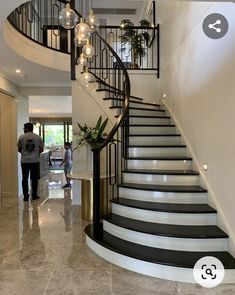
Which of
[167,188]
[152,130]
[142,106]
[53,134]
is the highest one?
[142,106]

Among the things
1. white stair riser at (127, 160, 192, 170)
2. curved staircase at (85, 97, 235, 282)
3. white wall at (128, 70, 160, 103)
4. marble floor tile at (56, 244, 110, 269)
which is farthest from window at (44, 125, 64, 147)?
marble floor tile at (56, 244, 110, 269)

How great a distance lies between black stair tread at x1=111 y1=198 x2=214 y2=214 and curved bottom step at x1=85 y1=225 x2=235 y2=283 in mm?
462

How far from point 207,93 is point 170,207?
1479 mm

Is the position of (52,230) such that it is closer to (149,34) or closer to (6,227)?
(6,227)

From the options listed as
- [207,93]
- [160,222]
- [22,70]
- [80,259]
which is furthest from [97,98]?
[80,259]

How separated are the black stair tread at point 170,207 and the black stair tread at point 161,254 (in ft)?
1.52

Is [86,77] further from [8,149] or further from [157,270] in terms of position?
[157,270]

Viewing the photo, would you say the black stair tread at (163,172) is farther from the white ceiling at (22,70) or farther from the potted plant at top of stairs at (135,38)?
the potted plant at top of stairs at (135,38)

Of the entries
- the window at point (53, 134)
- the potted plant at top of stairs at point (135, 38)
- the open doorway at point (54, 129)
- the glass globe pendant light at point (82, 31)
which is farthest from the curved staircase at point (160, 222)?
the window at point (53, 134)

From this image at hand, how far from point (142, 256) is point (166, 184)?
4.40 feet

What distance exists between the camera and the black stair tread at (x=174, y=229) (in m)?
3.01

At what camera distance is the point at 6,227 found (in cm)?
437

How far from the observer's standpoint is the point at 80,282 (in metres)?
2.71

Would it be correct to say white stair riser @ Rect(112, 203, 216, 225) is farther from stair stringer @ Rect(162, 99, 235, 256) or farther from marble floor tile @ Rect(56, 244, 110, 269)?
marble floor tile @ Rect(56, 244, 110, 269)
